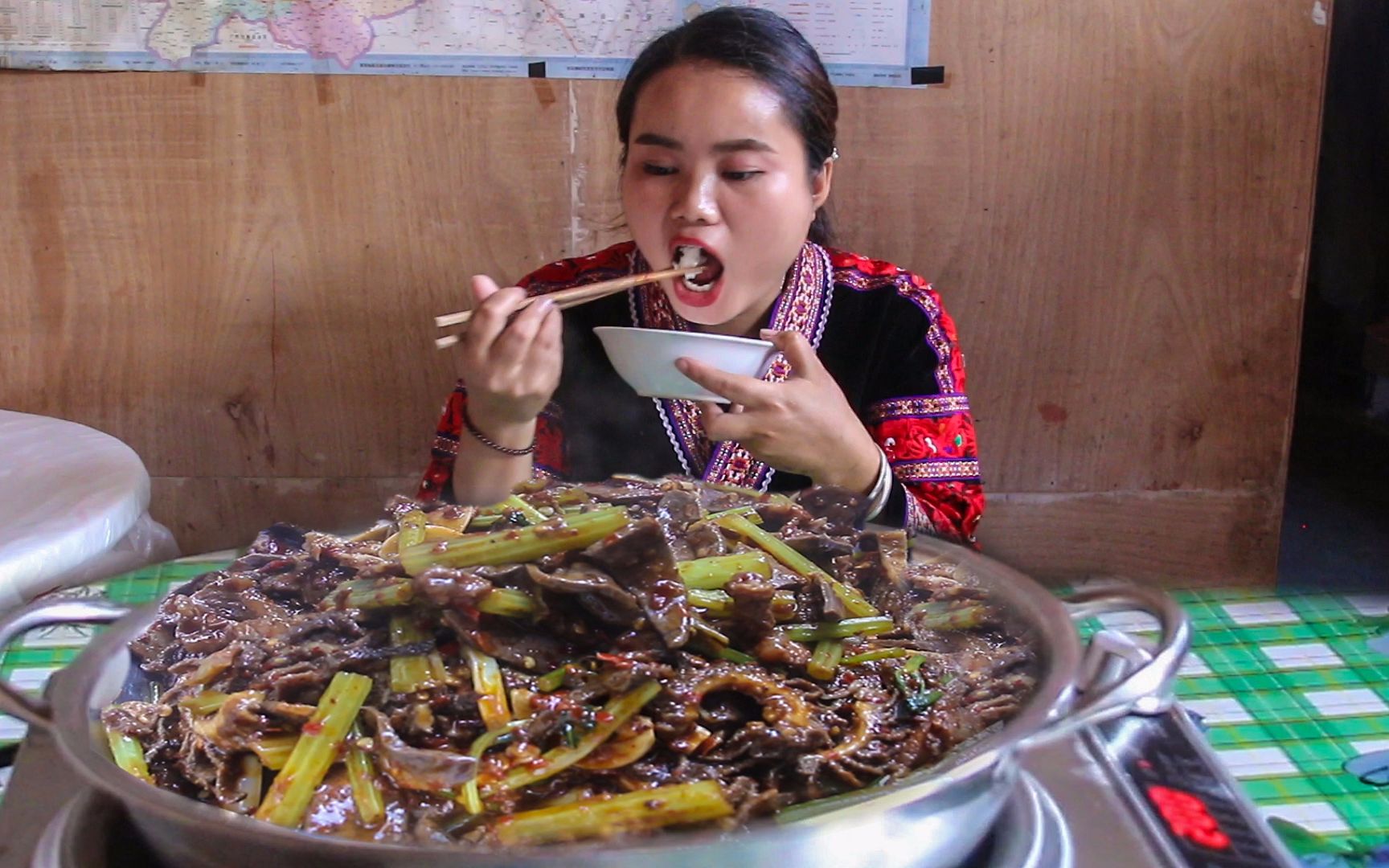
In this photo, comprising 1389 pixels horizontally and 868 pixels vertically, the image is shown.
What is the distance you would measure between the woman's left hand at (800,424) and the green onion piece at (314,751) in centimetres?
67

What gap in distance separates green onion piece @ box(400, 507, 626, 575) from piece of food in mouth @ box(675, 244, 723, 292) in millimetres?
793

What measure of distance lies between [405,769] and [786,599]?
12.3 inches

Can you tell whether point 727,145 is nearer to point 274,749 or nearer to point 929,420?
point 929,420

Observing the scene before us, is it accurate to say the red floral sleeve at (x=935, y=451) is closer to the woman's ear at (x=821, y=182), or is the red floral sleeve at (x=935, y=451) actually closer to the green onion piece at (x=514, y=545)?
the woman's ear at (x=821, y=182)

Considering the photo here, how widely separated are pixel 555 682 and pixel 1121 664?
0.48 metres

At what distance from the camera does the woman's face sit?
153 centimetres

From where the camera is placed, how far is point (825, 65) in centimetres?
197

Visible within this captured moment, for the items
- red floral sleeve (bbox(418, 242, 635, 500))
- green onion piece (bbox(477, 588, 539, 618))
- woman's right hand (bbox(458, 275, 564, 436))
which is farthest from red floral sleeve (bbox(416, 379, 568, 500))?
green onion piece (bbox(477, 588, 539, 618))

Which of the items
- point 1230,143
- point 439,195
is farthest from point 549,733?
point 1230,143

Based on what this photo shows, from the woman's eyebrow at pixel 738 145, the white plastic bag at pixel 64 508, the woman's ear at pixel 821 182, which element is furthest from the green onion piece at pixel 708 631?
the woman's ear at pixel 821 182

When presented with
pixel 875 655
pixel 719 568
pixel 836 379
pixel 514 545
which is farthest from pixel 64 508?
pixel 836 379

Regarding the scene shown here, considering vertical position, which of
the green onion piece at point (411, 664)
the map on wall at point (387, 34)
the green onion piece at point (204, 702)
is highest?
the map on wall at point (387, 34)

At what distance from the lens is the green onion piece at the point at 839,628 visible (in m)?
0.83

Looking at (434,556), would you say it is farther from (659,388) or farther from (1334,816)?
(1334,816)
